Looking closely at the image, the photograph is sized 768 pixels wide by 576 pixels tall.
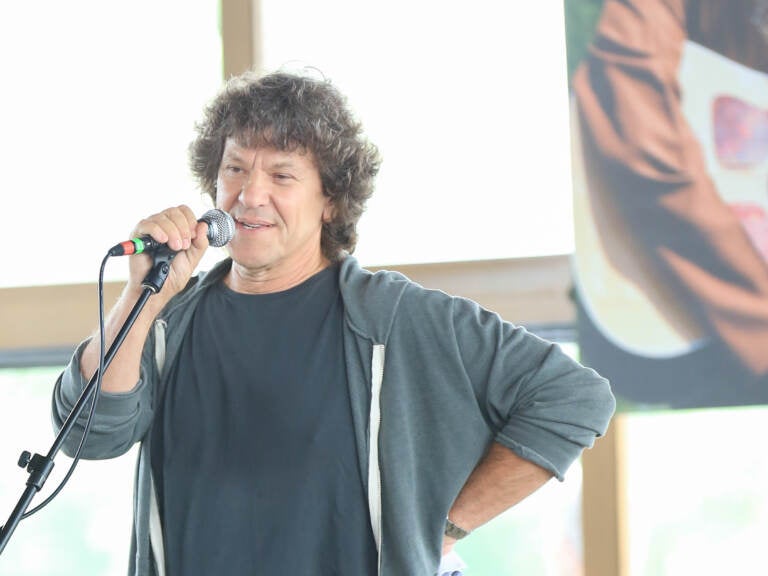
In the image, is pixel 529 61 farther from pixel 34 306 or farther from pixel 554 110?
pixel 34 306

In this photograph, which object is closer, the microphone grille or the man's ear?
the microphone grille

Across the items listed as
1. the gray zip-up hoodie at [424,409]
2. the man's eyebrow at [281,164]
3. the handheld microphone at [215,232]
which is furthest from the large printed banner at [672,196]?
the handheld microphone at [215,232]

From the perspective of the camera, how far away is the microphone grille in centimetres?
163

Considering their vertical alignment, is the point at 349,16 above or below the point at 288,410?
above

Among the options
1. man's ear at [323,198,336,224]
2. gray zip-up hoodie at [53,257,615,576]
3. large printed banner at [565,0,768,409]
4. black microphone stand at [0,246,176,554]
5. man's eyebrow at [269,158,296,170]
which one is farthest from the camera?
large printed banner at [565,0,768,409]

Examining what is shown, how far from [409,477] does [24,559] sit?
179 cm

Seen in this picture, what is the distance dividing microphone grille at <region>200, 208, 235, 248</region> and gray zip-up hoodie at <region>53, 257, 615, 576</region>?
0.92 feet

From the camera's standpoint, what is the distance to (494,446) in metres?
1.82

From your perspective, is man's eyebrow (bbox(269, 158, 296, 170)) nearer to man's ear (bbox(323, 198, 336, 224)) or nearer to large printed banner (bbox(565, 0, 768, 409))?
man's ear (bbox(323, 198, 336, 224))

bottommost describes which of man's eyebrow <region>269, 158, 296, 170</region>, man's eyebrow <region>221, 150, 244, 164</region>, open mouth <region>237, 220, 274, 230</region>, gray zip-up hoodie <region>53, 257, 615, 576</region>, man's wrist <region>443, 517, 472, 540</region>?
man's wrist <region>443, 517, 472, 540</region>

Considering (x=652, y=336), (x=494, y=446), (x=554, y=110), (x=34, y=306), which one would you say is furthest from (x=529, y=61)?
(x=34, y=306)

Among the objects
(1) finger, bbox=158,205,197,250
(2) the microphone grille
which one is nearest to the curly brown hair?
(2) the microphone grille

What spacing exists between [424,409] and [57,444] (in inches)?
26.9

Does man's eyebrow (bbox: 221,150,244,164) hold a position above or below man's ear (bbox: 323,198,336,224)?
above
